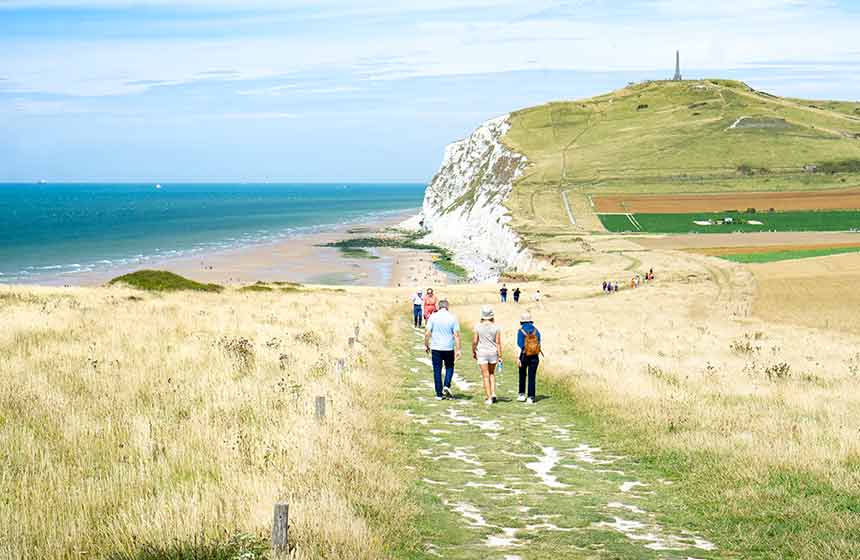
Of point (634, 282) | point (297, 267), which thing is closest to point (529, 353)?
point (634, 282)

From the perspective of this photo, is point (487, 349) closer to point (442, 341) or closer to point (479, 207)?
point (442, 341)

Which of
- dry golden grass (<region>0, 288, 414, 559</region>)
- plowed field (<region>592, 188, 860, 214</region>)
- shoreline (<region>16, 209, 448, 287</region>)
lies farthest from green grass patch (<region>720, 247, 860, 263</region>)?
dry golden grass (<region>0, 288, 414, 559</region>)

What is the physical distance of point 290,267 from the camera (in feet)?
318

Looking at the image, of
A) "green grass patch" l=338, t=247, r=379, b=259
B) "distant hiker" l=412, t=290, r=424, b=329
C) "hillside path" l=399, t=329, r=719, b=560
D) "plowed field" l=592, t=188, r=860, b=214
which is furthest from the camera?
"plowed field" l=592, t=188, r=860, b=214

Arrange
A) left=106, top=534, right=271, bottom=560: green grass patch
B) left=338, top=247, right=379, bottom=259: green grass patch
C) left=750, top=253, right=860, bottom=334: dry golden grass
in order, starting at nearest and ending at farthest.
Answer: left=106, top=534, right=271, bottom=560: green grass patch, left=750, top=253, right=860, bottom=334: dry golden grass, left=338, top=247, right=379, bottom=259: green grass patch

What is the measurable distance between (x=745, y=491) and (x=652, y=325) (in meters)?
28.2

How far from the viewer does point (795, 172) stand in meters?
139

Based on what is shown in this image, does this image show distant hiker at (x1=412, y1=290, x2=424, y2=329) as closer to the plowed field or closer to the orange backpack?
the orange backpack

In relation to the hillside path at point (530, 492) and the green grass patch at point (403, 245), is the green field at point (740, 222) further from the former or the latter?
the hillside path at point (530, 492)

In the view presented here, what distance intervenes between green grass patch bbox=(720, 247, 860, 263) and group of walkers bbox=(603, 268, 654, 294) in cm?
1011

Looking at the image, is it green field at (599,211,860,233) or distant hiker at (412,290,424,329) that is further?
green field at (599,211,860,233)

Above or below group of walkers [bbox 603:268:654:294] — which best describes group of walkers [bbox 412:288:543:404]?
above

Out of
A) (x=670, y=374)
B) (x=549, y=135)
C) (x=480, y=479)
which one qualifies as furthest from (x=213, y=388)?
(x=549, y=135)

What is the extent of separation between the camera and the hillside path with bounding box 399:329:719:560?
25.9 ft
